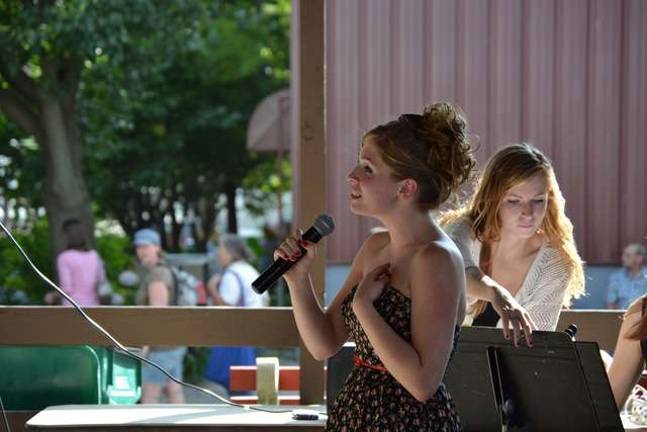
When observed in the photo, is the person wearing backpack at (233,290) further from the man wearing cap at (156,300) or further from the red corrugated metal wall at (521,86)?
the red corrugated metal wall at (521,86)

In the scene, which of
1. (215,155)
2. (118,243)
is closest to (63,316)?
(118,243)

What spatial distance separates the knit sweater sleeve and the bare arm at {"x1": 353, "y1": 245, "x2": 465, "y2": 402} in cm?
114

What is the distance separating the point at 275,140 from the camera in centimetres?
1520

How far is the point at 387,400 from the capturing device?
2.54 meters

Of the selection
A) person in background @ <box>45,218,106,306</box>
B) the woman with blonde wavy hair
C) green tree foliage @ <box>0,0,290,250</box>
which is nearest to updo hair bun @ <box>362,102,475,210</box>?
the woman with blonde wavy hair

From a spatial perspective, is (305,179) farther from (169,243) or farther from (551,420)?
(169,243)

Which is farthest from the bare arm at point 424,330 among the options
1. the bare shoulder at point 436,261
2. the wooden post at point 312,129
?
the wooden post at point 312,129

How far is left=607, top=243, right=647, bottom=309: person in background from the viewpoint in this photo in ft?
26.1

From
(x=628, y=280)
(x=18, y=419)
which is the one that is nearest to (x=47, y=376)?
(x=18, y=419)

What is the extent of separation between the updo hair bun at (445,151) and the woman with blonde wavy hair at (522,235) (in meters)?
0.86

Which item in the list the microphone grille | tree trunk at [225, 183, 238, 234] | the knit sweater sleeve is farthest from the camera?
tree trunk at [225, 183, 238, 234]

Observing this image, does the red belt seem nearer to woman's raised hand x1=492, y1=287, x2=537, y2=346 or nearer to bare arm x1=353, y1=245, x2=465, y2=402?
bare arm x1=353, y1=245, x2=465, y2=402

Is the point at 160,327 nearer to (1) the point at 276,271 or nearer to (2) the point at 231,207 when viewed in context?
(1) the point at 276,271

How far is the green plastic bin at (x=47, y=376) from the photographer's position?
4.48 meters
